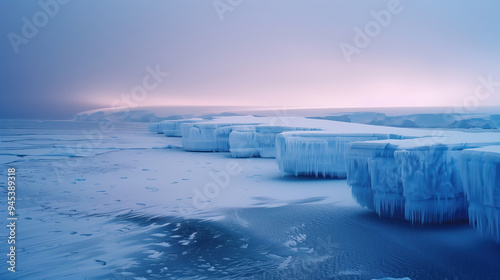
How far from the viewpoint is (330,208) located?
6.35m

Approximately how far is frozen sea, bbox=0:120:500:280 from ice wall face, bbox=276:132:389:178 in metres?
0.39

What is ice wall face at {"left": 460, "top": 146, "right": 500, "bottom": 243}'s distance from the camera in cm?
394

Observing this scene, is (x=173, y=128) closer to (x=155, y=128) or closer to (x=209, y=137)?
(x=155, y=128)

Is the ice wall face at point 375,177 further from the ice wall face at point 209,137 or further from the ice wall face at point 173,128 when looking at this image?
the ice wall face at point 173,128

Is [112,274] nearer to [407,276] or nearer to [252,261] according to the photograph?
[252,261]

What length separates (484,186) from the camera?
159 inches

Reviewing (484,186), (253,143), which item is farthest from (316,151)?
(484,186)

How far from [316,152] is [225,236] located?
13.9 feet

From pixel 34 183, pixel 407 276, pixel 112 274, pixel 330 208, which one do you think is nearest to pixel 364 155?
pixel 330 208

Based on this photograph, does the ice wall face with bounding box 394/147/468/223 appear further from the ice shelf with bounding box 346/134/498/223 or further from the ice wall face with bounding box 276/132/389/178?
the ice wall face with bounding box 276/132/389/178

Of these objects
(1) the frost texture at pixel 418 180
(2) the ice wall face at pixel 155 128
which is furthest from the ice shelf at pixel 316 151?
(2) the ice wall face at pixel 155 128

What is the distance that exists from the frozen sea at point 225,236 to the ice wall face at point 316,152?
39 cm

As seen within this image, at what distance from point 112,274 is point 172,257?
64 cm

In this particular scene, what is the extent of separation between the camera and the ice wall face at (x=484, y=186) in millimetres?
3938
